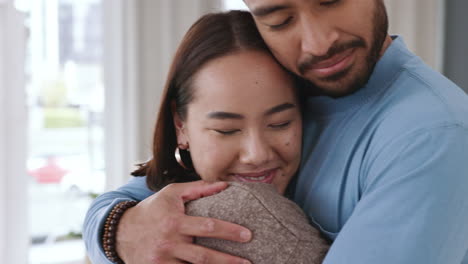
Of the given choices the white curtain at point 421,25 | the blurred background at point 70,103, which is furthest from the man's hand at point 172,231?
the white curtain at point 421,25

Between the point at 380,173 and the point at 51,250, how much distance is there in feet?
8.31

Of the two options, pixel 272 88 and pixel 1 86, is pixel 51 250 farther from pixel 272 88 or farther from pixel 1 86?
pixel 272 88

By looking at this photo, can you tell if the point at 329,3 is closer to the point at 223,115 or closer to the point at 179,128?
the point at 223,115

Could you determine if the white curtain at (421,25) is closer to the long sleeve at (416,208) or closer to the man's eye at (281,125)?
the man's eye at (281,125)

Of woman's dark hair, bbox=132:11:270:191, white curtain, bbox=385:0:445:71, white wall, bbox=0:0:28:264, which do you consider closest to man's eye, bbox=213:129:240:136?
woman's dark hair, bbox=132:11:270:191

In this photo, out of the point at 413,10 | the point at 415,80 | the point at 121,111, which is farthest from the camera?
the point at 413,10

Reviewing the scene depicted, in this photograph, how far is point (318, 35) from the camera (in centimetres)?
91

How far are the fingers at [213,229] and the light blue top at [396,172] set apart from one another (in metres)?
0.14

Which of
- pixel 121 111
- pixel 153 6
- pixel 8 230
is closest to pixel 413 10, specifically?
pixel 153 6

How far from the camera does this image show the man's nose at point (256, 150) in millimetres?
992

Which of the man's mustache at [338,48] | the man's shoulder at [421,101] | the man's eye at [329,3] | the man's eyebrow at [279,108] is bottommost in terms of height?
the man's eyebrow at [279,108]

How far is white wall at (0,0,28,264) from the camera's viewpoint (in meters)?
2.62

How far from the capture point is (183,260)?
87cm

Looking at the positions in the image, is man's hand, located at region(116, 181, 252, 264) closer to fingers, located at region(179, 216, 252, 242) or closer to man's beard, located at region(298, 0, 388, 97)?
fingers, located at region(179, 216, 252, 242)
